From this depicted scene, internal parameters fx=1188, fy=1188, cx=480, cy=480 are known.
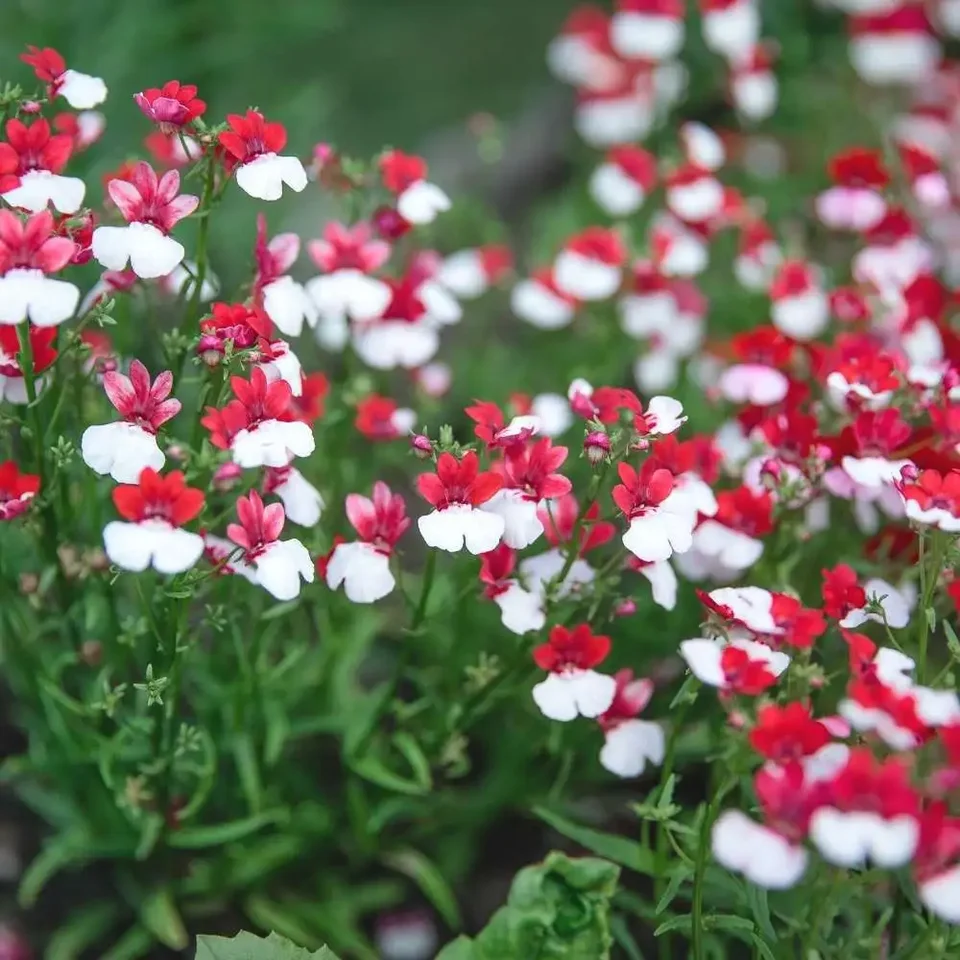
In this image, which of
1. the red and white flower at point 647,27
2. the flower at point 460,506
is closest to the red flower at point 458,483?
the flower at point 460,506

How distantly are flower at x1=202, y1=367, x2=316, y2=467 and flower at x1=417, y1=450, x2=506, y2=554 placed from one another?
0.13 meters

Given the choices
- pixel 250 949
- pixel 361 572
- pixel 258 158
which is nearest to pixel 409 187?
pixel 258 158

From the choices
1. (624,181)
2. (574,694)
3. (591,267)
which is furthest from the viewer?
(624,181)

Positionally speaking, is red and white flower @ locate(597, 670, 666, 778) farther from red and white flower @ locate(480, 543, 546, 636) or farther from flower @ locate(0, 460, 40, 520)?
flower @ locate(0, 460, 40, 520)

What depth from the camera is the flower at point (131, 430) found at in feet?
3.78

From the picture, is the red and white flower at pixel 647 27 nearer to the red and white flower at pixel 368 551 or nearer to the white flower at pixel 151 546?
the red and white flower at pixel 368 551

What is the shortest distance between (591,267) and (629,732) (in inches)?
34.5

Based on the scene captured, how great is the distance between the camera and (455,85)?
357cm

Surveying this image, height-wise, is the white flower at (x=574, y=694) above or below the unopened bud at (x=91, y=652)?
above

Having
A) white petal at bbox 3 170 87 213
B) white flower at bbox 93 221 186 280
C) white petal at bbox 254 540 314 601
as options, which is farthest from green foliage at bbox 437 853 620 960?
white petal at bbox 3 170 87 213

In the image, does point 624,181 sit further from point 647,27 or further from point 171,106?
point 171,106

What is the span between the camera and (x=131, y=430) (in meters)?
1.18

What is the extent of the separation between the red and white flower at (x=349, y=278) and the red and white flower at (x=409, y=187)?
0.22ft

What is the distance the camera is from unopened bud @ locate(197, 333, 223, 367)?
3.84 feet
